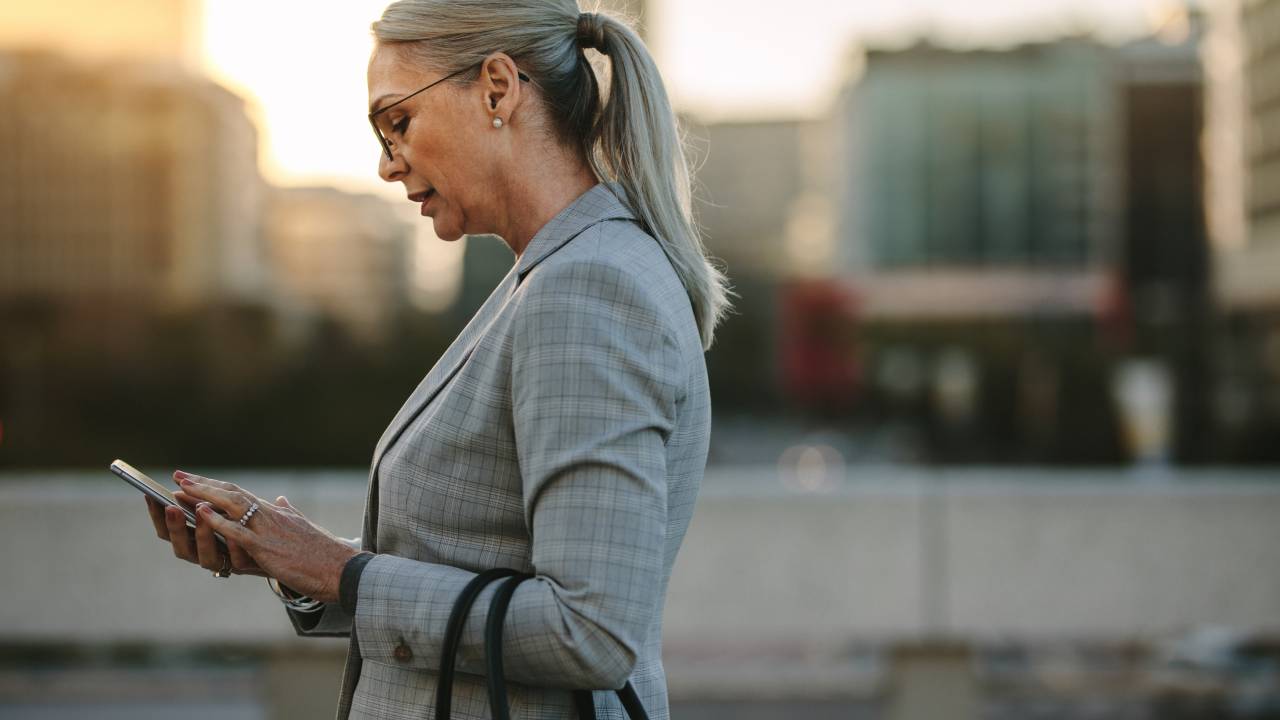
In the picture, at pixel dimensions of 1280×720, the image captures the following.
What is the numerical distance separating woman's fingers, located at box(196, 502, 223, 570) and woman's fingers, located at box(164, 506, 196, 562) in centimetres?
2

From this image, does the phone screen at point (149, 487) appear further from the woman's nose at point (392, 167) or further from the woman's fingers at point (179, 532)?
the woman's nose at point (392, 167)

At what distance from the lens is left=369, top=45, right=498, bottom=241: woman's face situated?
4.58 ft

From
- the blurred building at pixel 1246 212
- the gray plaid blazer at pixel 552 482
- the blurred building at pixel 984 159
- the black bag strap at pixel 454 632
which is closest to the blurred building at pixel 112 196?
the blurred building at pixel 1246 212

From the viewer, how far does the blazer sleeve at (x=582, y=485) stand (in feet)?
3.89

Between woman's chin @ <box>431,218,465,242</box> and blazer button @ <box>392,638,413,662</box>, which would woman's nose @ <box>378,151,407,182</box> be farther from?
blazer button @ <box>392,638,413,662</box>

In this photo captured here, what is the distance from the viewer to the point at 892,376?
90.0 feet

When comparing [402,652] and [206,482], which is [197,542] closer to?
[206,482]

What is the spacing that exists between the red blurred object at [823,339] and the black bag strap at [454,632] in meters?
25.2

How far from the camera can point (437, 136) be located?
1.41m

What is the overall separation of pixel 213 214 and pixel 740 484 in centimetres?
2193

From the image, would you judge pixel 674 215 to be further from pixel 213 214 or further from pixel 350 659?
pixel 213 214

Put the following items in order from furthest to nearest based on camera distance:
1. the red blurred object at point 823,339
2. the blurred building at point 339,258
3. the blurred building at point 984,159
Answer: the blurred building at point 984,159
the red blurred object at point 823,339
the blurred building at point 339,258

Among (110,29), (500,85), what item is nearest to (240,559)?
(500,85)

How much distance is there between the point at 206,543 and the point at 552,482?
426 mm
